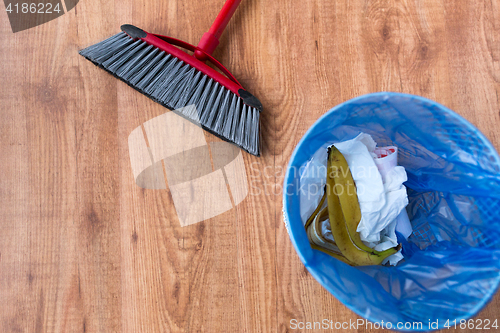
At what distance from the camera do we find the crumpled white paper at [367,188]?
44 cm

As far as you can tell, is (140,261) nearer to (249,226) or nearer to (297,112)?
(249,226)

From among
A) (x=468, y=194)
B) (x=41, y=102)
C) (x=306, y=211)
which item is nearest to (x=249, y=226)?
(x=306, y=211)

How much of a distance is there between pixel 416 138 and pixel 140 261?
0.50 metres

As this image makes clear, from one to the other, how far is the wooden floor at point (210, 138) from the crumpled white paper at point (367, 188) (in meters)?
0.10

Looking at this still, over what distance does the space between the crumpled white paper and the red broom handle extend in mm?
263

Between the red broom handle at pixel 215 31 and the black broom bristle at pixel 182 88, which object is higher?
the red broom handle at pixel 215 31

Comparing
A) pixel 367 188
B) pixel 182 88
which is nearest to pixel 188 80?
pixel 182 88

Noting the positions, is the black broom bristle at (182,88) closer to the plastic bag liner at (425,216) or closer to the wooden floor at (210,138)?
the wooden floor at (210,138)

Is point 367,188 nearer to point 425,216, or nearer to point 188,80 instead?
point 425,216

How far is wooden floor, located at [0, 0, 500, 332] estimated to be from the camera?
1.77ft

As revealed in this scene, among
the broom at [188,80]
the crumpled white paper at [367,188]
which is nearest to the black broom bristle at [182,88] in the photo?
the broom at [188,80]

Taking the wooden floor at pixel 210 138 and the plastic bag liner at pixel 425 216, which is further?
the wooden floor at pixel 210 138

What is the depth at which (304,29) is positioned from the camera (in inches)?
22.5

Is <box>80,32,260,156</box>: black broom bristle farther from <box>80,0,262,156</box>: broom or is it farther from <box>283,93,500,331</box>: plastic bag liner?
<box>283,93,500,331</box>: plastic bag liner
